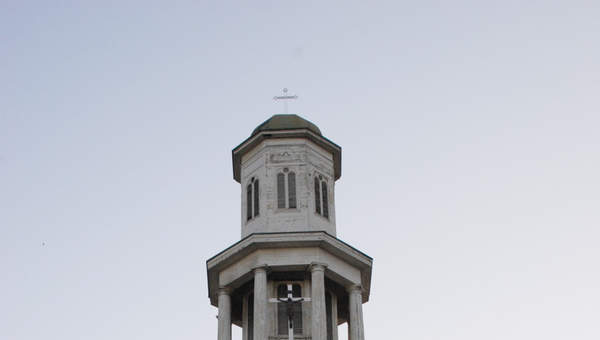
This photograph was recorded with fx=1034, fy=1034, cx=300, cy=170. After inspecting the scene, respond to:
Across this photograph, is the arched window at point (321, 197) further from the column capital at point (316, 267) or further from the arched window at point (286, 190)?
the column capital at point (316, 267)

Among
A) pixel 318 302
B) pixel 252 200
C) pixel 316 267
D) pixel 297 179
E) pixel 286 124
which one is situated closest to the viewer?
pixel 318 302

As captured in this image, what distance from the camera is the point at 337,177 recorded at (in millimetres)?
47531

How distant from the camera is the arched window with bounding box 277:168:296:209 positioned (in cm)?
4356

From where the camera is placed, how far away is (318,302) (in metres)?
39.9

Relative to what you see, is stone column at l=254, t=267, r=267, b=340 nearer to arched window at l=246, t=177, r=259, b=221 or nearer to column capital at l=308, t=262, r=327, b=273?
column capital at l=308, t=262, r=327, b=273

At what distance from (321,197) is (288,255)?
409 cm

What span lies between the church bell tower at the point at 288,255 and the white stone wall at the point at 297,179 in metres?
0.04

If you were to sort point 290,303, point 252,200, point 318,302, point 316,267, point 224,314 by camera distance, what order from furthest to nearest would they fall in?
point 252,200 → point 224,314 → point 290,303 → point 316,267 → point 318,302

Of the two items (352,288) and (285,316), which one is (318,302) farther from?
(352,288)

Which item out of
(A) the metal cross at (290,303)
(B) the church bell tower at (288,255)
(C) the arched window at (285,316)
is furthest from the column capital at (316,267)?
(C) the arched window at (285,316)

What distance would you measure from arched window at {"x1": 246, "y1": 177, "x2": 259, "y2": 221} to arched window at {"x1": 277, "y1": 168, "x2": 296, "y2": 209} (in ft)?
3.61

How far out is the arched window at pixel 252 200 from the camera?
44.2 metres

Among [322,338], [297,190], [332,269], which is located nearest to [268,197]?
[297,190]

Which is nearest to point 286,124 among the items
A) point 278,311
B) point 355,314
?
point 278,311
